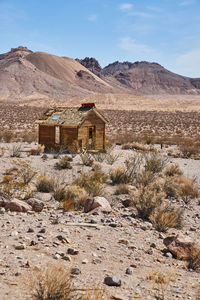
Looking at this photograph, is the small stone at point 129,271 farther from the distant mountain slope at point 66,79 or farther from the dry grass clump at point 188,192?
the distant mountain slope at point 66,79

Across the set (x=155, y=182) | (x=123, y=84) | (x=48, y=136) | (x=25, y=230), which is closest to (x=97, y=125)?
(x=48, y=136)

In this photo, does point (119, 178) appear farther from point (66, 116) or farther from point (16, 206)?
point (66, 116)

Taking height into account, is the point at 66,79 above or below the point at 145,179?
above

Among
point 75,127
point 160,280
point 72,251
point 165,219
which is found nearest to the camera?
point 160,280

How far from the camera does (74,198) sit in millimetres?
8477

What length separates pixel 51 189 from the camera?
9594mm

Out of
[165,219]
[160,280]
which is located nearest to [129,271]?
[160,280]

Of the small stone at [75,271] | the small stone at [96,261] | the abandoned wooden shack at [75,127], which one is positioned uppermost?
the abandoned wooden shack at [75,127]

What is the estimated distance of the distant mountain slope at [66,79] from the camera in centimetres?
11181

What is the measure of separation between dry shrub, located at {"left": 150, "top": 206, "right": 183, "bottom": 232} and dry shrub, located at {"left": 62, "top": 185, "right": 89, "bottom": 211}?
1893 millimetres

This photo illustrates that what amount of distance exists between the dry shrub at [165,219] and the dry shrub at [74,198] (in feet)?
6.21

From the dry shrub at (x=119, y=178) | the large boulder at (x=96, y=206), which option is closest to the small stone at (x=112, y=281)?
the large boulder at (x=96, y=206)

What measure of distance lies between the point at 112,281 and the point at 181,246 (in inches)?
77.1

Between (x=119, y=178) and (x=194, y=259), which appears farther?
(x=119, y=178)
